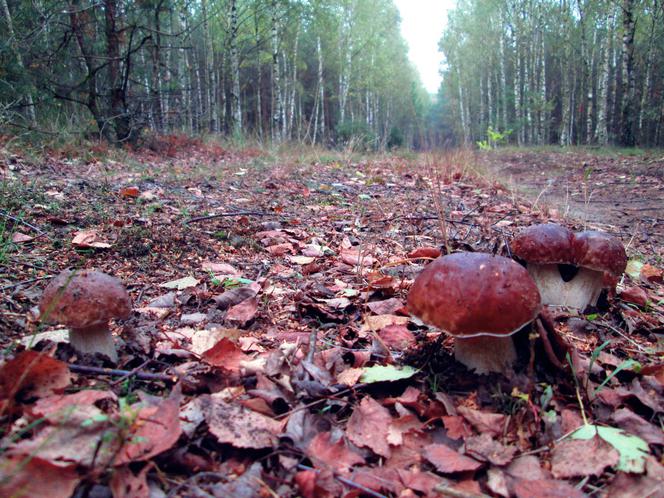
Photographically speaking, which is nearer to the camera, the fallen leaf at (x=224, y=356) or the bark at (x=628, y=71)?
the fallen leaf at (x=224, y=356)

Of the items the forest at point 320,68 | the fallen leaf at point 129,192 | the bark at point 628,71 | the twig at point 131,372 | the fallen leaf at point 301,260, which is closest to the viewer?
the twig at point 131,372

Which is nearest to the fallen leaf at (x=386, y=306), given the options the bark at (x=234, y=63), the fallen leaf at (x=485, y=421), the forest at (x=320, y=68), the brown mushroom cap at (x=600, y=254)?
the fallen leaf at (x=485, y=421)

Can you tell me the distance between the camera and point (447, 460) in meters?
1.31

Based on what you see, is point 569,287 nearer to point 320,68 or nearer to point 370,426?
point 370,426

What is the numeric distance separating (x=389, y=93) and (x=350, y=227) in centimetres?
3810

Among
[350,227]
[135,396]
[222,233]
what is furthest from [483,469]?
[350,227]

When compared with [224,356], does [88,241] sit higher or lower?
higher

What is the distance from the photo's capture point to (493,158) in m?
17.9

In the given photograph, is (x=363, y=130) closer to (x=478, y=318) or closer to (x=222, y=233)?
(x=222, y=233)

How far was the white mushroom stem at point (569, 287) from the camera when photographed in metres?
2.37

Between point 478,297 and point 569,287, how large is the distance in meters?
1.25

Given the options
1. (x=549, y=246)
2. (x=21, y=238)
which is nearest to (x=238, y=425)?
(x=549, y=246)

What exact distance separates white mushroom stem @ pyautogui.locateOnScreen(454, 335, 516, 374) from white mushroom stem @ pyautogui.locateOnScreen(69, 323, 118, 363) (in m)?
1.47

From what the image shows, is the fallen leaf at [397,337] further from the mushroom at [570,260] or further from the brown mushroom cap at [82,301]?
the brown mushroom cap at [82,301]
